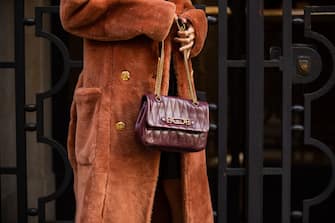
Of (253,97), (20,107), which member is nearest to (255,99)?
(253,97)

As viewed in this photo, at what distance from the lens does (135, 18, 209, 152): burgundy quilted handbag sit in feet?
7.79

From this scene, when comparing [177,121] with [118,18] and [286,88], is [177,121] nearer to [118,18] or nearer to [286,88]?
[118,18]

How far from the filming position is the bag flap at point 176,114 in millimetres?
2375

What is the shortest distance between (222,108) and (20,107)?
103cm

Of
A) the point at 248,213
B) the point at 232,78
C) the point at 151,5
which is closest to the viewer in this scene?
the point at 151,5

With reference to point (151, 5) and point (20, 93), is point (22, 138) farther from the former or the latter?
point (151, 5)

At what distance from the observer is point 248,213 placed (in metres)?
3.50

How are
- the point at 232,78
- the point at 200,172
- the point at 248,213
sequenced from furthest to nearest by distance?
1. the point at 232,78
2. the point at 248,213
3. the point at 200,172

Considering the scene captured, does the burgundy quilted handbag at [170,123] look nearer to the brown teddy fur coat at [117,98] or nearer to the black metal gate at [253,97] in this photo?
the brown teddy fur coat at [117,98]

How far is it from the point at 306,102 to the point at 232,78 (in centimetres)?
86

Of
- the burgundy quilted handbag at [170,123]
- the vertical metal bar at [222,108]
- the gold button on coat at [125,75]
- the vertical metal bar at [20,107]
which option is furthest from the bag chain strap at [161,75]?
the vertical metal bar at [20,107]

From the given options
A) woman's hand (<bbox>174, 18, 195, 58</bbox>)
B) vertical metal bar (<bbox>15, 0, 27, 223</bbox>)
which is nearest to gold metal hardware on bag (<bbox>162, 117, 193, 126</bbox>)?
woman's hand (<bbox>174, 18, 195, 58</bbox>)

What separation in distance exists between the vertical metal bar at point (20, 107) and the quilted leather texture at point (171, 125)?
1.27 m

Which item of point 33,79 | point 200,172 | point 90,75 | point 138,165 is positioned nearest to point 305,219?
point 200,172
